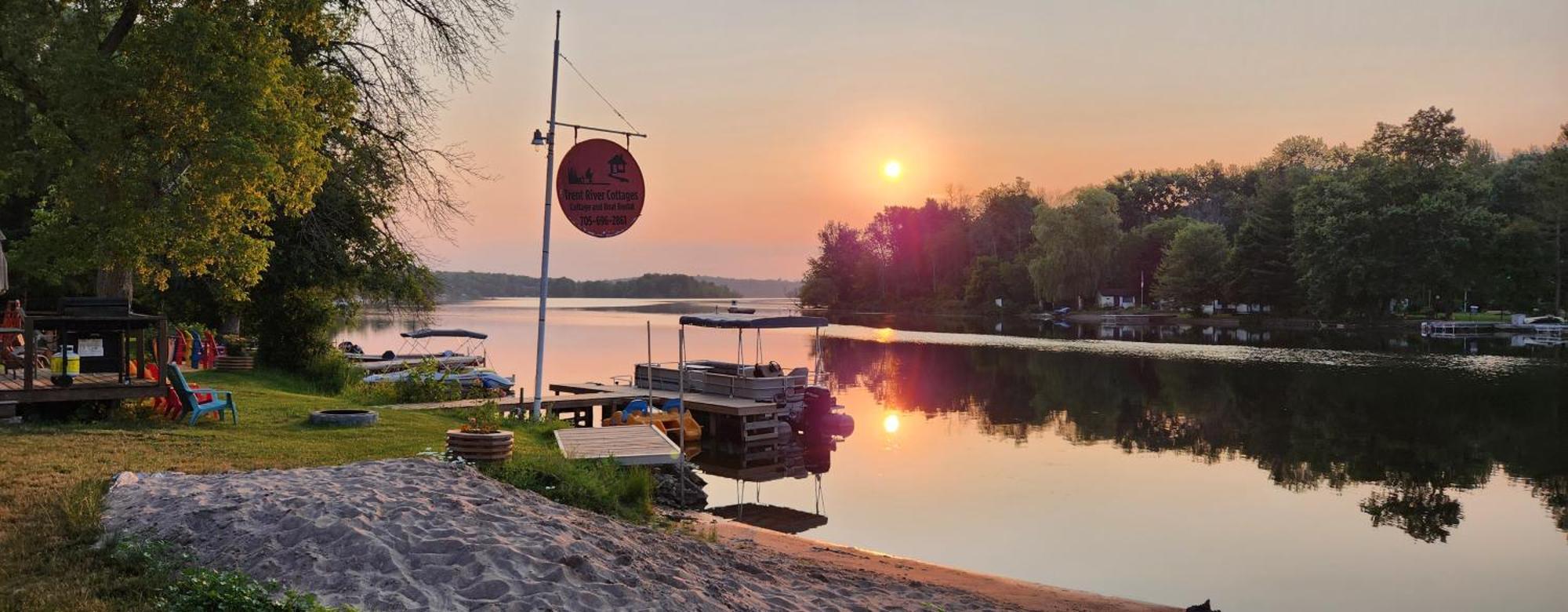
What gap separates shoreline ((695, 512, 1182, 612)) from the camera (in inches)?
450

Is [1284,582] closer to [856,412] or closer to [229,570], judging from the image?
[229,570]

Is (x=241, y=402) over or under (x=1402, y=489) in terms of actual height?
over

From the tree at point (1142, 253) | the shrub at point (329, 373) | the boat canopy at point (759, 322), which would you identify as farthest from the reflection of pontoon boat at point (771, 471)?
the tree at point (1142, 253)

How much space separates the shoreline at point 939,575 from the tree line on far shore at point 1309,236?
67.6 metres

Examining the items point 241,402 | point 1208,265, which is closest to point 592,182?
point 241,402

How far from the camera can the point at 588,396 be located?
83.4ft

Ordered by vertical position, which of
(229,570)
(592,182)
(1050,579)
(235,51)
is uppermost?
(235,51)

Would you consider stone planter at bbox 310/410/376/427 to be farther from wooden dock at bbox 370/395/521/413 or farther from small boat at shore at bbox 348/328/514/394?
small boat at shore at bbox 348/328/514/394

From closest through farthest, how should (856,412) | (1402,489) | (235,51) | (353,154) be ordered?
1. (235,51)
2. (1402,489)
3. (353,154)
4. (856,412)

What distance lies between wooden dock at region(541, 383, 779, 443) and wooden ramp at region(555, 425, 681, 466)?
25.1 feet

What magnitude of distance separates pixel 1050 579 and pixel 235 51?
42.0 feet

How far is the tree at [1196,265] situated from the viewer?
84.4 meters

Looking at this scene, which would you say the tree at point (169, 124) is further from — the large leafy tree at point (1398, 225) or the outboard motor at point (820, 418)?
the large leafy tree at point (1398, 225)

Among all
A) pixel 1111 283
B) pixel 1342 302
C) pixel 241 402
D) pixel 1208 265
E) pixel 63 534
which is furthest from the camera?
pixel 1111 283
